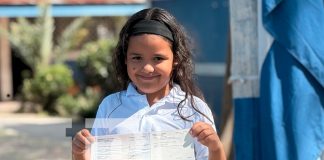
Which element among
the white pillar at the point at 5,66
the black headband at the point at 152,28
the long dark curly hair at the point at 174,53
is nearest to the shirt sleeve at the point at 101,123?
the long dark curly hair at the point at 174,53

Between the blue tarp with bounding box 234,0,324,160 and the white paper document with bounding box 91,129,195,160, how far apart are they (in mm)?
1418

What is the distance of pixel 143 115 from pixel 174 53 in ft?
0.74

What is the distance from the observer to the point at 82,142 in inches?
71.4

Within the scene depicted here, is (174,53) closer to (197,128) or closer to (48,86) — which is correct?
(197,128)

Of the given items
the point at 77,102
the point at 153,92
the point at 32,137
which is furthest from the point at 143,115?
the point at 77,102

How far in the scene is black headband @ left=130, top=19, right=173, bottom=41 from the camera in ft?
6.32

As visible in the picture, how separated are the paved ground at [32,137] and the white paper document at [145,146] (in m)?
3.32

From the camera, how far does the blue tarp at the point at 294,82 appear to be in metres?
3.14

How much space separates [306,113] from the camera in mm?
3164

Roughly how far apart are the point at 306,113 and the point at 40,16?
9679 mm

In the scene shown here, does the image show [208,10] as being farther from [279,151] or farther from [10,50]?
[10,50]

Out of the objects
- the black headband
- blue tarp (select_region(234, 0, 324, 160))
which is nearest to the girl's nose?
the black headband

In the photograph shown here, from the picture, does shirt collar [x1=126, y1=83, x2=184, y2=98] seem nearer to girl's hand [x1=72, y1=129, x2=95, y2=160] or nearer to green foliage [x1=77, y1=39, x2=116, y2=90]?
girl's hand [x1=72, y1=129, x2=95, y2=160]

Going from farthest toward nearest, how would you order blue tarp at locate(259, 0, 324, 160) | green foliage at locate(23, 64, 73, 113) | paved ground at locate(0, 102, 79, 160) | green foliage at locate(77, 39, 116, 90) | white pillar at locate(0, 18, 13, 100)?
white pillar at locate(0, 18, 13, 100)
green foliage at locate(23, 64, 73, 113)
green foliage at locate(77, 39, 116, 90)
paved ground at locate(0, 102, 79, 160)
blue tarp at locate(259, 0, 324, 160)
